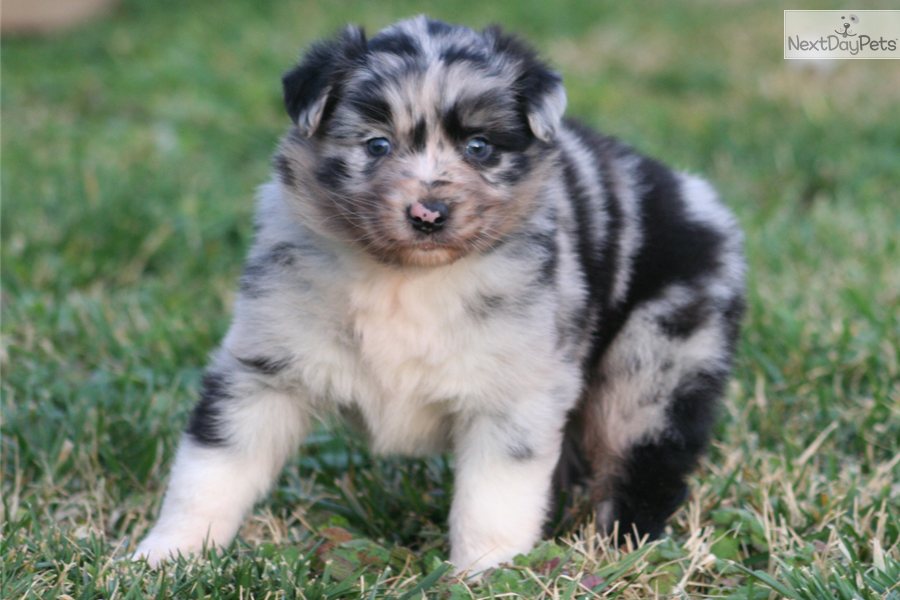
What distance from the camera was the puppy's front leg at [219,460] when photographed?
11.2 ft

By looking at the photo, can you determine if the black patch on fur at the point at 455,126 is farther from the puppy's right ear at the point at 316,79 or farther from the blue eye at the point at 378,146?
the puppy's right ear at the point at 316,79

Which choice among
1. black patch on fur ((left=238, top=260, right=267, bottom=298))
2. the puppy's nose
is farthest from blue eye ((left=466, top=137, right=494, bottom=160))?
black patch on fur ((left=238, top=260, right=267, bottom=298))

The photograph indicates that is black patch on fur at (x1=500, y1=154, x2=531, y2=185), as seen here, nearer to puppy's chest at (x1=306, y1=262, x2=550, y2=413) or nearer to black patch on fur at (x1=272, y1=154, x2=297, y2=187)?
puppy's chest at (x1=306, y1=262, x2=550, y2=413)

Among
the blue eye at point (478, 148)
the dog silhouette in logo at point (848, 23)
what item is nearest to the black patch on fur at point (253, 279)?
the blue eye at point (478, 148)

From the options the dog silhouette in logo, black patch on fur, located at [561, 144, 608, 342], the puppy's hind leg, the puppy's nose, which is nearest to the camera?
the puppy's nose

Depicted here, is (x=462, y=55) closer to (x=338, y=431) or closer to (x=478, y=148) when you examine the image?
(x=478, y=148)

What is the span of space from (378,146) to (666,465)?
1.38 meters

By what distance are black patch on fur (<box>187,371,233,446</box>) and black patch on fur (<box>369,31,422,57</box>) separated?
1.02 metres

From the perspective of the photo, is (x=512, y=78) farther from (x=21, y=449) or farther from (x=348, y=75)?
(x=21, y=449)

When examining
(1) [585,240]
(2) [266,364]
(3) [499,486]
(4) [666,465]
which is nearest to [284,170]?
(2) [266,364]

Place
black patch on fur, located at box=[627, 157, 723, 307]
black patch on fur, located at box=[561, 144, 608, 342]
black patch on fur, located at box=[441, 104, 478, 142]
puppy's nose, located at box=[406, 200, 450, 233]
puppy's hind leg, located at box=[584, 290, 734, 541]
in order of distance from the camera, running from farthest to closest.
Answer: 1. black patch on fur, located at box=[627, 157, 723, 307]
2. puppy's hind leg, located at box=[584, 290, 734, 541]
3. black patch on fur, located at box=[561, 144, 608, 342]
4. black patch on fur, located at box=[441, 104, 478, 142]
5. puppy's nose, located at box=[406, 200, 450, 233]

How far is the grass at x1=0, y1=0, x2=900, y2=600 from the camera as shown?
3.34 m

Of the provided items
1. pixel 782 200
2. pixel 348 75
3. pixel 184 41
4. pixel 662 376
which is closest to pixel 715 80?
pixel 782 200

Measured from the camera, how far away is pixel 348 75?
332 centimetres
